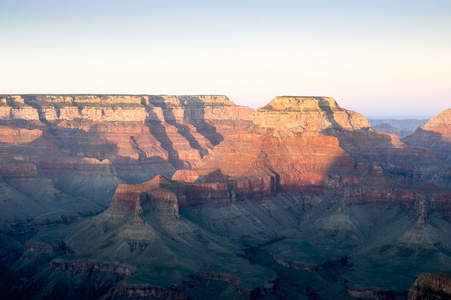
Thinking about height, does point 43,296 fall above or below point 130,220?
below

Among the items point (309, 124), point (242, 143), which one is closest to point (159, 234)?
point (242, 143)

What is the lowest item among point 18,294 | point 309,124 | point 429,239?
point 18,294

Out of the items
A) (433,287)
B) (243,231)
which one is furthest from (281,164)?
(433,287)

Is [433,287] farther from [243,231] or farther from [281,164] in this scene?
[281,164]

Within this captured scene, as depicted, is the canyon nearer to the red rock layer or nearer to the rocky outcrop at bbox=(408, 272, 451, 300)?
the rocky outcrop at bbox=(408, 272, 451, 300)

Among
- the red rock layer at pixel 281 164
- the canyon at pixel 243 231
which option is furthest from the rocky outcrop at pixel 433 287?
the red rock layer at pixel 281 164

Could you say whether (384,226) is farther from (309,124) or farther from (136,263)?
(309,124)

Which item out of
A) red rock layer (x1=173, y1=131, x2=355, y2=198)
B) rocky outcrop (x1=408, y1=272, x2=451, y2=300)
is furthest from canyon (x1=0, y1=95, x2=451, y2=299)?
red rock layer (x1=173, y1=131, x2=355, y2=198)

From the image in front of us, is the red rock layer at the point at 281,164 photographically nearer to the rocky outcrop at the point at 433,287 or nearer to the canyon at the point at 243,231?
the canyon at the point at 243,231
